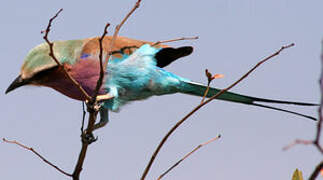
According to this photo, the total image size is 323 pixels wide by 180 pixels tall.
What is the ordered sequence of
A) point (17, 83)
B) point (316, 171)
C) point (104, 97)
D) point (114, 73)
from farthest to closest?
1. point (17, 83)
2. point (114, 73)
3. point (104, 97)
4. point (316, 171)

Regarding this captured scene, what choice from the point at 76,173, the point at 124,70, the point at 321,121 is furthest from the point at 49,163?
the point at 124,70

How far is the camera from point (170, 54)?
3.80 meters

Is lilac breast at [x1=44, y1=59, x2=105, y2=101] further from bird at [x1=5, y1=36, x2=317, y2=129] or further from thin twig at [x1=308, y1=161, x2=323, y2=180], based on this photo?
thin twig at [x1=308, y1=161, x2=323, y2=180]

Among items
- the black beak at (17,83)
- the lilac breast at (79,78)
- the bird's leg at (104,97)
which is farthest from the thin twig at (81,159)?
the black beak at (17,83)

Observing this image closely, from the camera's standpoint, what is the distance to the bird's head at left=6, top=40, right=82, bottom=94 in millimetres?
3527

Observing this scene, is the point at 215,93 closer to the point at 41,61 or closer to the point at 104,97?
the point at 104,97

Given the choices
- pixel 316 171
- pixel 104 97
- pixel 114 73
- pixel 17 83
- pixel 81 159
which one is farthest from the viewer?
pixel 17 83

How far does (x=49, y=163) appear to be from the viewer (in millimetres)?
2023

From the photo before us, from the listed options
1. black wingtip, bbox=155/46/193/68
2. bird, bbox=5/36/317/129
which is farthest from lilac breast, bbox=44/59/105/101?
black wingtip, bbox=155/46/193/68

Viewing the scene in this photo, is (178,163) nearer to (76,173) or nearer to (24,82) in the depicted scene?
(76,173)

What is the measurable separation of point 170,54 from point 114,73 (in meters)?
0.50

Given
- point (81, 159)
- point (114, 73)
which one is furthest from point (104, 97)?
point (81, 159)

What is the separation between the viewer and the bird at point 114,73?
3.53 m

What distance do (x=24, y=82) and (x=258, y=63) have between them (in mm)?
2363
